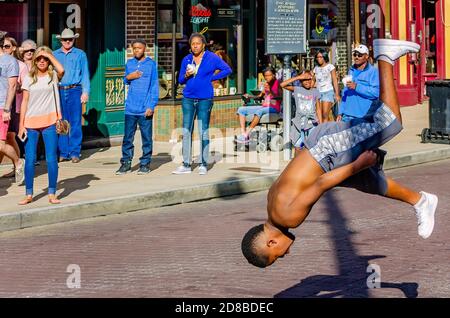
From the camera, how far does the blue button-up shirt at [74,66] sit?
653 inches

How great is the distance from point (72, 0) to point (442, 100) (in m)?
6.69

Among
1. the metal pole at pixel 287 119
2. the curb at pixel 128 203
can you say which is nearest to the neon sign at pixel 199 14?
the metal pole at pixel 287 119

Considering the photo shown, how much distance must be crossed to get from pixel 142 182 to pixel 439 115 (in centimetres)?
741

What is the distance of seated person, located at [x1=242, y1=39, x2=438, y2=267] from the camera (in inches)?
245

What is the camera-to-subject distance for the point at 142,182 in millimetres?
14195

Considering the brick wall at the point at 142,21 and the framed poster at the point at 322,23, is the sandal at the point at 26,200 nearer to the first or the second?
the brick wall at the point at 142,21

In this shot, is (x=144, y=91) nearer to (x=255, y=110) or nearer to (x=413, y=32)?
(x=255, y=110)

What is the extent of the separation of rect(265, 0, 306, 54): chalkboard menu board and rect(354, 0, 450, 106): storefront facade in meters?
9.12

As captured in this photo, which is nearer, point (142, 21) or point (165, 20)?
point (142, 21)

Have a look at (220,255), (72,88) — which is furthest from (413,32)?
(220,255)

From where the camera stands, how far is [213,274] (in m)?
9.01

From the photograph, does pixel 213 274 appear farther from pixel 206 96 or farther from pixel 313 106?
pixel 313 106

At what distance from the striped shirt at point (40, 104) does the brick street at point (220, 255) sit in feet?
4.01

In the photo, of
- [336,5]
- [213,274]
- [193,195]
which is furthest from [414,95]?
[213,274]
